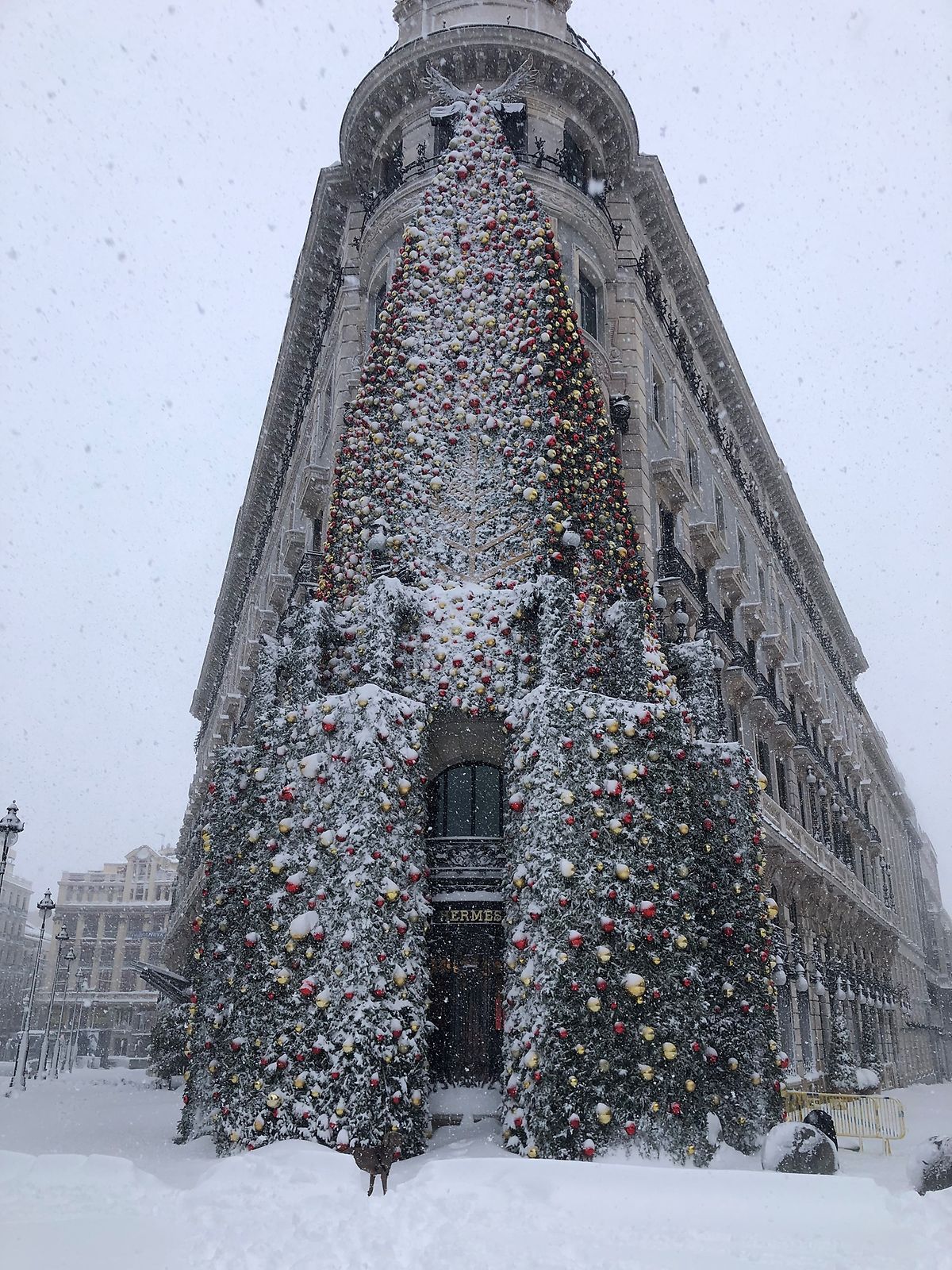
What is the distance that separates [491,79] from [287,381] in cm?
1406

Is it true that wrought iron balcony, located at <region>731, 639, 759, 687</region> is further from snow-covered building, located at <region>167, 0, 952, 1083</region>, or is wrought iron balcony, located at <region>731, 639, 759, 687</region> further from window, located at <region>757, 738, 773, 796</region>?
window, located at <region>757, 738, 773, 796</region>

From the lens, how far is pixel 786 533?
42656 mm

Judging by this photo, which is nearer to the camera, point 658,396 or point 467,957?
point 467,957

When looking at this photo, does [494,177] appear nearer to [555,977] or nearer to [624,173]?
[624,173]

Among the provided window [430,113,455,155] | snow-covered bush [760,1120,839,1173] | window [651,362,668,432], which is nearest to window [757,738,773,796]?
window [651,362,668,432]

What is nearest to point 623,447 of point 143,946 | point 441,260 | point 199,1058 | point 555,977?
point 441,260

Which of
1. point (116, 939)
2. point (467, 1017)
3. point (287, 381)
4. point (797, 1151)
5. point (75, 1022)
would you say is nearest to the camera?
point (797, 1151)

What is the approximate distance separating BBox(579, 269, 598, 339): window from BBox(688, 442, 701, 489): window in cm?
608

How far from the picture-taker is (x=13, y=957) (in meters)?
92.5

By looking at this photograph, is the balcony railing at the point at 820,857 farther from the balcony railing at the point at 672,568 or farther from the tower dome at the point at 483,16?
the tower dome at the point at 483,16

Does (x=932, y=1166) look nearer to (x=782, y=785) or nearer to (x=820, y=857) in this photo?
(x=782, y=785)

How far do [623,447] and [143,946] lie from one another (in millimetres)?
93168

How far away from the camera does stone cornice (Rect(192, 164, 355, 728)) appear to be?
28906 millimetres

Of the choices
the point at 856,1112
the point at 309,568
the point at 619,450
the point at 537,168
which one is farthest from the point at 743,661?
the point at 537,168
